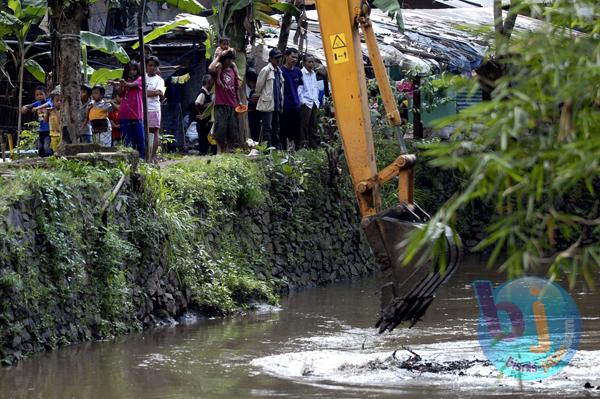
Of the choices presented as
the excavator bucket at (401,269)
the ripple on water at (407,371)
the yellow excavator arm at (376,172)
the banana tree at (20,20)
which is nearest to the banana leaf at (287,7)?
the banana tree at (20,20)

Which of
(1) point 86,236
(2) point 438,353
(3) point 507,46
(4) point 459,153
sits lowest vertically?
(2) point 438,353

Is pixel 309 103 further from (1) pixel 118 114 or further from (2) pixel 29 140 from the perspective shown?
(2) pixel 29 140

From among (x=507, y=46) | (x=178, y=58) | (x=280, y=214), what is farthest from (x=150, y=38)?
(x=507, y=46)

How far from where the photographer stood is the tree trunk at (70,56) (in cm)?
1326

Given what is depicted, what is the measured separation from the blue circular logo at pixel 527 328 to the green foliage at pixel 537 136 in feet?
12.5

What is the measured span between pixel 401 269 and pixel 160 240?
4574mm

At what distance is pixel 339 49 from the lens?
980cm

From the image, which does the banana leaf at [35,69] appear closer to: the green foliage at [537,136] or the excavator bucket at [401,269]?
the excavator bucket at [401,269]

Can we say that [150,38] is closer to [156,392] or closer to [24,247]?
[24,247]

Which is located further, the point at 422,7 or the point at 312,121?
the point at 422,7

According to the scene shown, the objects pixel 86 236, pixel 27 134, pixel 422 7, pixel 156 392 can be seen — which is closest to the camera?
pixel 156 392

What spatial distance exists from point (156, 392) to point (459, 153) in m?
5.62

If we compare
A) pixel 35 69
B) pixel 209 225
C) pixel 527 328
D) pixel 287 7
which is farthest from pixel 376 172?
pixel 35 69

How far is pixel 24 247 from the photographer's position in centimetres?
1064
